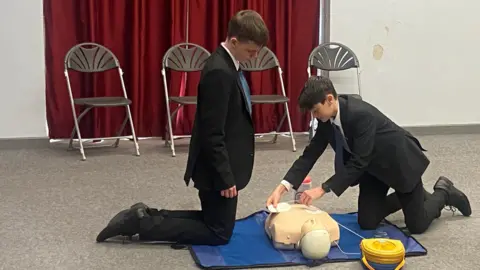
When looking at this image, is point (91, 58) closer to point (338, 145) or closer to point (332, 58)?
point (332, 58)

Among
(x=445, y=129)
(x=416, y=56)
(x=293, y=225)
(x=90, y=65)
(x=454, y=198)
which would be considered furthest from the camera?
(x=445, y=129)

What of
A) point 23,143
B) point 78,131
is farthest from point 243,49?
point 23,143

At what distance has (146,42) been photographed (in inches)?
203

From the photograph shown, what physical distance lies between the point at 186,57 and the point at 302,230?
2.45 meters

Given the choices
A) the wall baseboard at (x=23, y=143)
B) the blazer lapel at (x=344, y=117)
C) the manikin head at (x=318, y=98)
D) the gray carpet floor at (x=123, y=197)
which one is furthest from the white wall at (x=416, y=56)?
the manikin head at (x=318, y=98)

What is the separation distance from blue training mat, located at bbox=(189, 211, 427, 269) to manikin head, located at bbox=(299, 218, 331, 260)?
1.2 inches

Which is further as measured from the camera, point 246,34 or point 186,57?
point 186,57

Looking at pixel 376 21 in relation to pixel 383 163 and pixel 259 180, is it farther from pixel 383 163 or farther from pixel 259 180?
pixel 383 163

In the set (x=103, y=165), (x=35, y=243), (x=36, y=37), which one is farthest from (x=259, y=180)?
(x=36, y=37)

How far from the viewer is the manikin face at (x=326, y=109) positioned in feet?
9.50

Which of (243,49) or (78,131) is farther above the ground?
(243,49)

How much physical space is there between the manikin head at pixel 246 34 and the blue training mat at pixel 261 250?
83 cm

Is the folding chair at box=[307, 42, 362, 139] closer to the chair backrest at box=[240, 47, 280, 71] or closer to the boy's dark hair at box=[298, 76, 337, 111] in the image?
the chair backrest at box=[240, 47, 280, 71]

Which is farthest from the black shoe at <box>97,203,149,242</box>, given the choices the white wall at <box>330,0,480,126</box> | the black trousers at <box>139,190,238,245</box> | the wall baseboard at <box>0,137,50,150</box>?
the white wall at <box>330,0,480,126</box>
